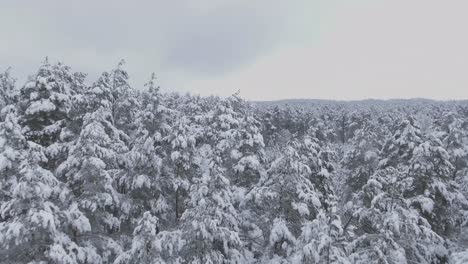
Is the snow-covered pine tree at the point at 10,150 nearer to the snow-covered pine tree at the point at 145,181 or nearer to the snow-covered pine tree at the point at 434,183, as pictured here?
the snow-covered pine tree at the point at 145,181

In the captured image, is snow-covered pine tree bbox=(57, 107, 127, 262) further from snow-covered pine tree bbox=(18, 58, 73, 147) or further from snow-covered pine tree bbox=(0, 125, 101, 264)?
snow-covered pine tree bbox=(18, 58, 73, 147)

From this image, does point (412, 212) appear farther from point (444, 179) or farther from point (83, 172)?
point (83, 172)

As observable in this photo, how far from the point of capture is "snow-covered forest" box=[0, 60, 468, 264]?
46.4 ft

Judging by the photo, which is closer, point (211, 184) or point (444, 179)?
point (211, 184)

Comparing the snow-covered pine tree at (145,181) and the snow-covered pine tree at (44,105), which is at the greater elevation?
the snow-covered pine tree at (44,105)

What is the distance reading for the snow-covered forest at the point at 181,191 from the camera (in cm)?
1416

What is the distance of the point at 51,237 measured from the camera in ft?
45.4

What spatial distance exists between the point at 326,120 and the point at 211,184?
9493 cm

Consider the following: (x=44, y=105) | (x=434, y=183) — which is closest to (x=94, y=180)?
(x=44, y=105)

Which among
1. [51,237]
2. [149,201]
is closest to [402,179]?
[149,201]

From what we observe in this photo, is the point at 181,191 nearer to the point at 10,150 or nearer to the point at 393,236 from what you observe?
the point at 10,150

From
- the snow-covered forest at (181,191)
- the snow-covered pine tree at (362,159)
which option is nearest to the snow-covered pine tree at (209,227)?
the snow-covered forest at (181,191)

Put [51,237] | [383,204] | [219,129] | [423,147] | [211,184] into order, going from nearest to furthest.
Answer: [51,237] < [383,204] < [211,184] < [423,147] < [219,129]

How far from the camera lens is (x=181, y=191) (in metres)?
22.7
